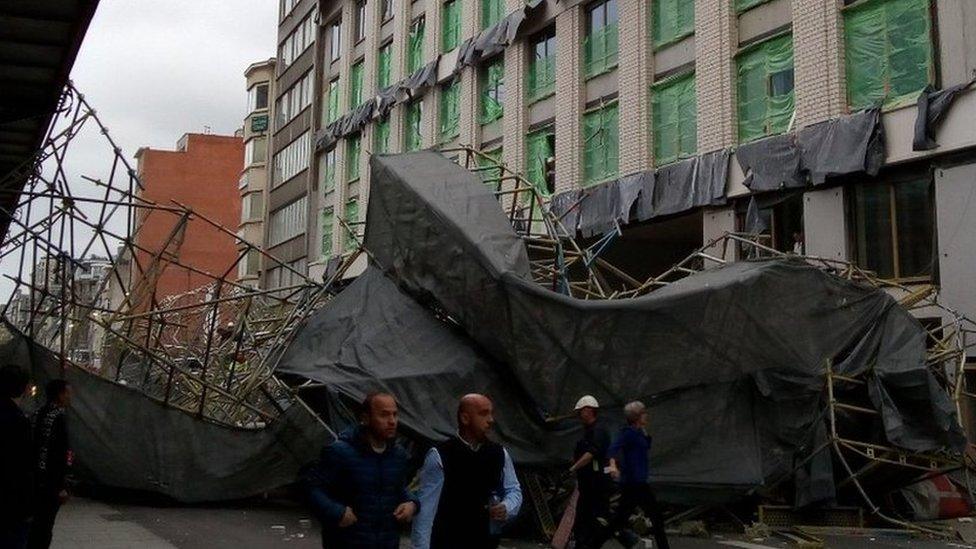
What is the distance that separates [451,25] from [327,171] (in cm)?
1088

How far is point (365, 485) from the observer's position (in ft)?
15.0

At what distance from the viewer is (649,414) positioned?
11.4 meters

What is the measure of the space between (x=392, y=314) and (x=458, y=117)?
19.8 meters

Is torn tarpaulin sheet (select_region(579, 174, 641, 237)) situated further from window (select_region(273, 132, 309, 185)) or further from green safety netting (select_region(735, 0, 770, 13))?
window (select_region(273, 132, 309, 185))

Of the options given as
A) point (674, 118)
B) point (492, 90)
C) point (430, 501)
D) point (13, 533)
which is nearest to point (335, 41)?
point (492, 90)

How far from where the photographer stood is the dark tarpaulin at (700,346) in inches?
436

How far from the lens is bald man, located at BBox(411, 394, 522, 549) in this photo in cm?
488

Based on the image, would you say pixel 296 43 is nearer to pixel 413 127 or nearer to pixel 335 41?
pixel 335 41

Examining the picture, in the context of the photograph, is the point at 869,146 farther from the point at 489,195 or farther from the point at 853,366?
the point at 489,195

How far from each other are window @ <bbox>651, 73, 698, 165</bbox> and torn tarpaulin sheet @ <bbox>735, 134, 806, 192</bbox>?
6.33ft

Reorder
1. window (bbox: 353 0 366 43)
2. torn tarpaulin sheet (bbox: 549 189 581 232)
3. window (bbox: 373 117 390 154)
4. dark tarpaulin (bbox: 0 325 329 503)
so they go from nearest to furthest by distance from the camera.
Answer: dark tarpaulin (bbox: 0 325 329 503)
torn tarpaulin sheet (bbox: 549 189 581 232)
window (bbox: 373 117 390 154)
window (bbox: 353 0 366 43)

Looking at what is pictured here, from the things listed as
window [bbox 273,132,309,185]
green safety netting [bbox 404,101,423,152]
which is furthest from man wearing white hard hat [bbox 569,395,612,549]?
window [bbox 273,132,309,185]

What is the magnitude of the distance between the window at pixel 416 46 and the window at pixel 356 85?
4.60 m

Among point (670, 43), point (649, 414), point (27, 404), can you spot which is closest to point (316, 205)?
point (670, 43)
